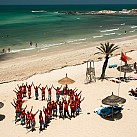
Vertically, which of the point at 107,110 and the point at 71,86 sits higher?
the point at 107,110

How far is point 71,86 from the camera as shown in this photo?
73.5ft

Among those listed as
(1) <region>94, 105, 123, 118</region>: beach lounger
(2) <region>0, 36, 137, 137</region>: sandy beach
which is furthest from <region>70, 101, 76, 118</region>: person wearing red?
(1) <region>94, 105, 123, 118</region>: beach lounger

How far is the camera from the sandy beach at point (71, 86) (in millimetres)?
14961

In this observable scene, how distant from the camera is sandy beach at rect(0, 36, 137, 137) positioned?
49.1 feet

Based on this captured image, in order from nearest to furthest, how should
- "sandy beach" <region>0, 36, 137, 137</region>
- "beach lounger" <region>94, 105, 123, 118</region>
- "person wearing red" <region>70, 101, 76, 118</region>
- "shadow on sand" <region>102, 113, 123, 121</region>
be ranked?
"sandy beach" <region>0, 36, 137, 137</region>, "shadow on sand" <region>102, 113, 123, 121</region>, "person wearing red" <region>70, 101, 76, 118</region>, "beach lounger" <region>94, 105, 123, 118</region>

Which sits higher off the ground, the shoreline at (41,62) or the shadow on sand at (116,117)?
the shadow on sand at (116,117)

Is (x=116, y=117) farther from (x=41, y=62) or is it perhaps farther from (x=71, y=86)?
(x=41, y=62)

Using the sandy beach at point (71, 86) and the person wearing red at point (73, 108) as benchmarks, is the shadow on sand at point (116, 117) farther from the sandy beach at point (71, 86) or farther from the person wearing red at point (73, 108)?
the person wearing red at point (73, 108)

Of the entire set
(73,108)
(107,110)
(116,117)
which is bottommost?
(116,117)

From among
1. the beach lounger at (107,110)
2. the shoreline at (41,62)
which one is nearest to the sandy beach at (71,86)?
the shoreline at (41,62)

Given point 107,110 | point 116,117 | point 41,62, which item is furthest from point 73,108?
point 41,62

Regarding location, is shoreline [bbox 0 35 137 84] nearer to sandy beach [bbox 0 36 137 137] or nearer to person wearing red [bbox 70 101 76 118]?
sandy beach [bbox 0 36 137 137]

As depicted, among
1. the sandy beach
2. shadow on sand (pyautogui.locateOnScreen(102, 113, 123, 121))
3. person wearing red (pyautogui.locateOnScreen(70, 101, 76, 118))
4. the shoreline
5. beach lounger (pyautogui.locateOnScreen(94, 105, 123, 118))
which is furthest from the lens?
the shoreline

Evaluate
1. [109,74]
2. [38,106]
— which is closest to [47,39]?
[109,74]
